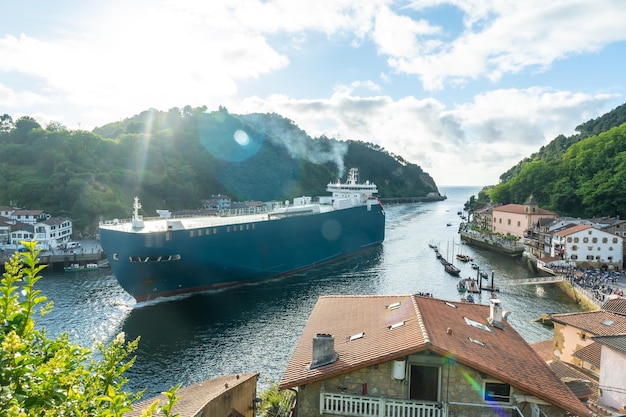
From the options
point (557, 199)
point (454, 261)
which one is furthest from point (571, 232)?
point (557, 199)

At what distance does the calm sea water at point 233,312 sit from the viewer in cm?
1938

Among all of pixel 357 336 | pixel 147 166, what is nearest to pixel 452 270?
pixel 357 336

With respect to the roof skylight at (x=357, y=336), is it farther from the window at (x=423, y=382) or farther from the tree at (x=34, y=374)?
the tree at (x=34, y=374)

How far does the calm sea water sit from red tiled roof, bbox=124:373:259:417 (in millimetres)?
5752

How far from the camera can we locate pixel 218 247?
29516mm

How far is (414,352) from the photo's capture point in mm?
7562

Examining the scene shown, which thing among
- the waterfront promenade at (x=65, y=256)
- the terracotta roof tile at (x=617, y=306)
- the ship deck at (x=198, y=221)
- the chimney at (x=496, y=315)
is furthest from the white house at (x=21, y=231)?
the terracotta roof tile at (x=617, y=306)

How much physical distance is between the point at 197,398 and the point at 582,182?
234 feet

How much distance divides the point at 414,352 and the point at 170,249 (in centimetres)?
2213

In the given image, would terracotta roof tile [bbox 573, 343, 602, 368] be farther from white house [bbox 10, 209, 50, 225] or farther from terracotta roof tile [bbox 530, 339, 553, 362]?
white house [bbox 10, 209, 50, 225]

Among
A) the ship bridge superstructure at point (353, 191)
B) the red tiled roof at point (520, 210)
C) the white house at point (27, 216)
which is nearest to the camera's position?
the white house at point (27, 216)

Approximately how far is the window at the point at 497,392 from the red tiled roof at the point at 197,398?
5852mm

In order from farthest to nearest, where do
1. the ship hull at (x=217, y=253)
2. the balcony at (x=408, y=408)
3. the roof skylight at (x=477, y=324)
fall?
the ship hull at (x=217, y=253) → the roof skylight at (x=477, y=324) → the balcony at (x=408, y=408)

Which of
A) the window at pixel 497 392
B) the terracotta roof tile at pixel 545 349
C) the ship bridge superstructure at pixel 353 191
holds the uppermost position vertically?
the ship bridge superstructure at pixel 353 191
